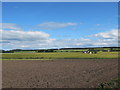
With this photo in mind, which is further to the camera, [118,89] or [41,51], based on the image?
[41,51]

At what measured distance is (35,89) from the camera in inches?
490

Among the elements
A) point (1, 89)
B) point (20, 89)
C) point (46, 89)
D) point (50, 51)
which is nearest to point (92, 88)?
point (46, 89)

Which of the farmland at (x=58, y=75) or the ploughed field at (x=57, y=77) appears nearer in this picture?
the ploughed field at (x=57, y=77)

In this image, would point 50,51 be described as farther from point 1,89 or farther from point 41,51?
point 1,89

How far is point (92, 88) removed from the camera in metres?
12.5

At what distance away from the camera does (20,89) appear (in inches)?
498

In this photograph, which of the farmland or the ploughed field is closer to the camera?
the ploughed field

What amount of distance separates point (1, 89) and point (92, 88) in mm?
5312

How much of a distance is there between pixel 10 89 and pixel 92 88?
4798 mm

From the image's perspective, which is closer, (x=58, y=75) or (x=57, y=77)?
(x=57, y=77)

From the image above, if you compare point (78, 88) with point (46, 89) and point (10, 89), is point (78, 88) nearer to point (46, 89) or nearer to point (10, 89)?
point (46, 89)

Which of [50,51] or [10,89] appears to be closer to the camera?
[10,89]

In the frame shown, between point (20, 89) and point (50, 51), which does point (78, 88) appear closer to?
point (20, 89)

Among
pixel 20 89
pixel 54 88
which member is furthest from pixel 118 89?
pixel 20 89
